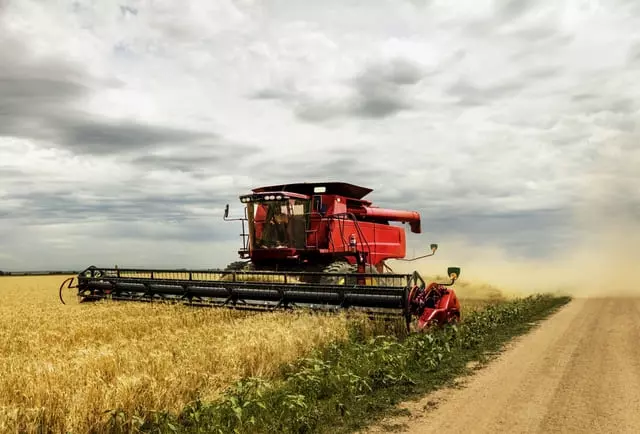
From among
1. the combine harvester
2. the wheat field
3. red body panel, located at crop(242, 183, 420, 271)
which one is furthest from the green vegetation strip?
red body panel, located at crop(242, 183, 420, 271)

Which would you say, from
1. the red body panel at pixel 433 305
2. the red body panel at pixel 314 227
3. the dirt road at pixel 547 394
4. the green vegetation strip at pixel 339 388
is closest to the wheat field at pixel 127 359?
the green vegetation strip at pixel 339 388

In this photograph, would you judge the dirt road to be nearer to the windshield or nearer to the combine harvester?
the combine harvester

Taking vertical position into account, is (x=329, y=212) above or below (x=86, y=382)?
above

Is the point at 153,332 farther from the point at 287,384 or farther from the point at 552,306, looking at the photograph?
the point at 552,306

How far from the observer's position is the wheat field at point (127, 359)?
4.41 metres

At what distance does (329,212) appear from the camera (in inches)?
609

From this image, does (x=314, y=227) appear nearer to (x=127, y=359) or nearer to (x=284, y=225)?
(x=284, y=225)

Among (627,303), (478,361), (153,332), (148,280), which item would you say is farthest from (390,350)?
(627,303)

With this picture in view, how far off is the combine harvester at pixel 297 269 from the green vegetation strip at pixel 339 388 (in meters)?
1.41

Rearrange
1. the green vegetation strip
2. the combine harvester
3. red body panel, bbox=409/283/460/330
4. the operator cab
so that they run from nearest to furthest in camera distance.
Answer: the green vegetation strip < red body panel, bbox=409/283/460/330 < the combine harvester < the operator cab

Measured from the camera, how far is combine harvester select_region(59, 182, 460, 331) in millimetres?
10328

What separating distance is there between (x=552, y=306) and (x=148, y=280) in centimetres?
1182

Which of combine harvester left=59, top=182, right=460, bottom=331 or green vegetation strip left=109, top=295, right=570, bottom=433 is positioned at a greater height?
combine harvester left=59, top=182, right=460, bottom=331

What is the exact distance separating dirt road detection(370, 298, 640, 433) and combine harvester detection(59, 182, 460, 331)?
7.51 ft
